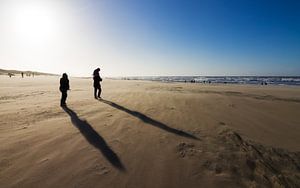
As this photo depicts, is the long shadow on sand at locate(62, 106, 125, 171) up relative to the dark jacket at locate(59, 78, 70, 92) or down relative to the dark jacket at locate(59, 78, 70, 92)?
down

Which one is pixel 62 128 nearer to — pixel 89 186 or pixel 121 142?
pixel 121 142

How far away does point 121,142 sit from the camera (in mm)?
4867

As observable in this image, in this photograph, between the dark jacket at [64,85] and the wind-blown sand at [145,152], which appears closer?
the wind-blown sand at [145,152]

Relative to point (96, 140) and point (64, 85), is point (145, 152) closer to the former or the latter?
point (96, 140)

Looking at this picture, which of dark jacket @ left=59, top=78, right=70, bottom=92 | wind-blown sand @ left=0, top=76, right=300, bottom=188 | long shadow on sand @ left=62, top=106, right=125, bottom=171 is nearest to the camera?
wind-blown sand @ left=0, top=76, right=300, bottom=188

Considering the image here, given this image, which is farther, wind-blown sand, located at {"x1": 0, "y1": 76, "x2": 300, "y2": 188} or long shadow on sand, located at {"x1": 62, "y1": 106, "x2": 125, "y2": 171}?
long shadow on sand, located at {"x1": 62, "y1": 106, "x2": 125, "y2": 171}

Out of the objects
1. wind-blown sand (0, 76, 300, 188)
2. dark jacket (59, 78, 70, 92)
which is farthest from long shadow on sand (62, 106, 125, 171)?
dark jacket (59, 78, 70, 92)

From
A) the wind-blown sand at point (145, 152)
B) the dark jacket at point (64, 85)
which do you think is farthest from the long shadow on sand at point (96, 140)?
the dark jacket at point (64, 85)

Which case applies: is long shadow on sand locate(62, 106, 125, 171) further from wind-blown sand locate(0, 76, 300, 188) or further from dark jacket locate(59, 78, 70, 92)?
dark jacket locate(59, 78, 70, 92)

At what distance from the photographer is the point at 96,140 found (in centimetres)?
495

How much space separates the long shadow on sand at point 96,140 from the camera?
3.88m

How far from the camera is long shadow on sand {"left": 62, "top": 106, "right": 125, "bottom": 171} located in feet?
12.7

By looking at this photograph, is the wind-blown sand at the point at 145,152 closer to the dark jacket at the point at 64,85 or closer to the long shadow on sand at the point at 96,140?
the long shadow on sand at the point at 96,140

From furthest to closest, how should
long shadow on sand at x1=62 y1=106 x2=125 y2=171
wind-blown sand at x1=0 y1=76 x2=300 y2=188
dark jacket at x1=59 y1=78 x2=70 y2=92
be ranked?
dark jacket at x1=59 y1=78 x2=70 y2=92, long shadow on sand at x1=62 y1=106 x2=125 y2=171, wind-blown sand at x1=0 y1=76 x2=300 y2=188
